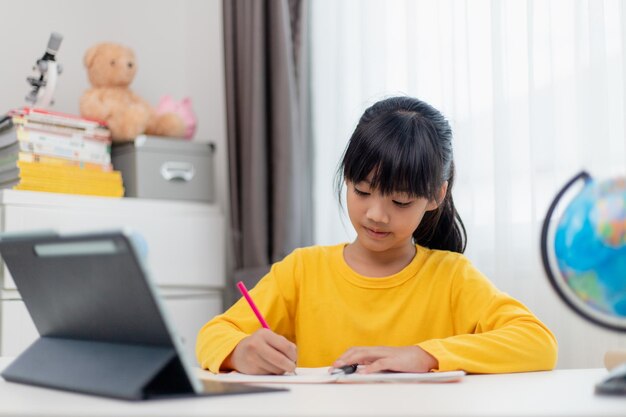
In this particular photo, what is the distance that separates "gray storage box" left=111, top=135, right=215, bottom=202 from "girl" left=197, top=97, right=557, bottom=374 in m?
1.05

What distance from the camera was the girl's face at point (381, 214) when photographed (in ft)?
4.42

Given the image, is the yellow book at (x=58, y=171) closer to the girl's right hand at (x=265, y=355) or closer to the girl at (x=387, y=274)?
the girl at (x=387, y=274)

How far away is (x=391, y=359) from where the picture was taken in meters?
1.02

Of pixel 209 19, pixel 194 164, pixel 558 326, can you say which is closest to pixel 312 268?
pixel 558 326

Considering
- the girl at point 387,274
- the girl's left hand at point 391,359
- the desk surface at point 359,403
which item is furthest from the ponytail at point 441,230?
the desk surface at point 359,403

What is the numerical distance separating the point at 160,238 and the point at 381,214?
4.02ft

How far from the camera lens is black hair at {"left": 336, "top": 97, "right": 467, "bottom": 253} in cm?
133

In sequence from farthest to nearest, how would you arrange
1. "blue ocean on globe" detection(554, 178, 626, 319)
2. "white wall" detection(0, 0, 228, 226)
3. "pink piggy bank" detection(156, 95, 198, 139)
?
"white wall" detection(0, 0, 228, 226), "pink piggy bank" detection(156, 95, 198, 139), "blue ocean on globe" detection(554, 178, 626, 319)

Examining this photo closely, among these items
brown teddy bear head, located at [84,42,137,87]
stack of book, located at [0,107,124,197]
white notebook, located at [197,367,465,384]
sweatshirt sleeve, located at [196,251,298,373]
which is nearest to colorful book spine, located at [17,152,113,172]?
stack of book, located at [0,107,124,197]

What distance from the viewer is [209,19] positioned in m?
2.89

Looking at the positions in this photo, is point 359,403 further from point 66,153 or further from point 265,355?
point 66,153

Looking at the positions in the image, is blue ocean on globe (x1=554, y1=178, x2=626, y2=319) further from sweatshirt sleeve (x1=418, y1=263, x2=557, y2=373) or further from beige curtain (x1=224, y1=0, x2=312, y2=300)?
beige curtain (x1=224, y1=0, x2=312, y2=300)

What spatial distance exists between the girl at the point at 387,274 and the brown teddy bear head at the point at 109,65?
1225mm

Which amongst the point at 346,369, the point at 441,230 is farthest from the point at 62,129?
the point at 346,369
